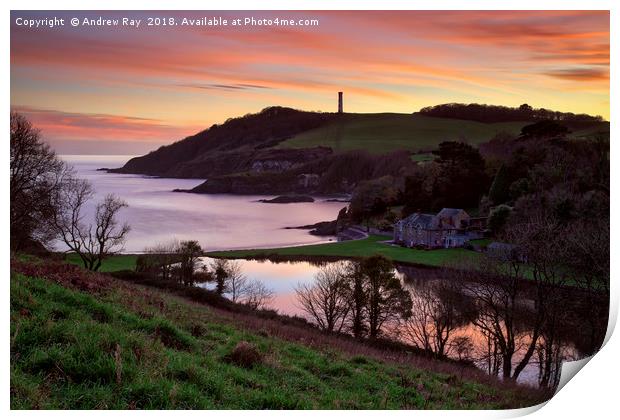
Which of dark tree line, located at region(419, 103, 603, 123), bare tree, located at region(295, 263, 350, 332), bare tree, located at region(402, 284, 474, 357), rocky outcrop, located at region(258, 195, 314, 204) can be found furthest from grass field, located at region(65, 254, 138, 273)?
dark tree line, located at region(419, 103, 603, 123)

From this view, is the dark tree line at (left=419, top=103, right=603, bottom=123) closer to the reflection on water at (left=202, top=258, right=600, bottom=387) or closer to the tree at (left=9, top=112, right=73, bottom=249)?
the reflection on water at (left=202, top=258, right=600, bottom=387)

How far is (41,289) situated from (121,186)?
80.4 inches

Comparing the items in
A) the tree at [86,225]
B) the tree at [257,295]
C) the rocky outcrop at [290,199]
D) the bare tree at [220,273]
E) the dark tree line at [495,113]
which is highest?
the dark tree line at [495,113]

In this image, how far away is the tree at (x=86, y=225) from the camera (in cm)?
752

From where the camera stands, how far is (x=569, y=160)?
788cm

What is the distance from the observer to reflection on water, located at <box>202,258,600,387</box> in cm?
786

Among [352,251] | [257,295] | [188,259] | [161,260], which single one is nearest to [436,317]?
[352,251]

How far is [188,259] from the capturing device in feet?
26.5

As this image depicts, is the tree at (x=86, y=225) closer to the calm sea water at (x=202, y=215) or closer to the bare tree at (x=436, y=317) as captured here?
the calm sea water at (x=202, y=215)

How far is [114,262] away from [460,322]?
217 inches

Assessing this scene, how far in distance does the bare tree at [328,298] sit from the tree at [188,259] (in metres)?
1.49

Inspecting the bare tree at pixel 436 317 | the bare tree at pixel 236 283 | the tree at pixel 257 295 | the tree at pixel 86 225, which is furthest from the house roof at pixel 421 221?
the tree at pixel 86 225

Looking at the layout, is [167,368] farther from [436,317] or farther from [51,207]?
[436,317]

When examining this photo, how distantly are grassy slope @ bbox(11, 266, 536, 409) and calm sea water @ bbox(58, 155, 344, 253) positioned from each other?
107 cm
